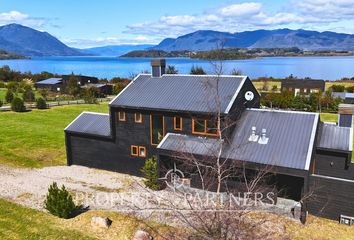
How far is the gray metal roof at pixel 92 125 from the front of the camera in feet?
88.8

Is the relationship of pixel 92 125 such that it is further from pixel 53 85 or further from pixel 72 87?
pixel 53 85

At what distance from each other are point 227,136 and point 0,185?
17.0m

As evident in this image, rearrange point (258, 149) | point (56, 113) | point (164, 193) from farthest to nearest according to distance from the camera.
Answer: point (56, 113) < point (164, 193) < point (258, 149)

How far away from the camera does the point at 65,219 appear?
715 inches

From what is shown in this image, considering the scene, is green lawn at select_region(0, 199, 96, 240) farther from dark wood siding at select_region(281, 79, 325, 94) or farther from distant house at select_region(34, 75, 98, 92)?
distant house at select_region(34, 75, 98, 92)

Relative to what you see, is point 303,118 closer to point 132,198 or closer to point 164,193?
point 164,193

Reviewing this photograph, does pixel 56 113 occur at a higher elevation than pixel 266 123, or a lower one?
lower

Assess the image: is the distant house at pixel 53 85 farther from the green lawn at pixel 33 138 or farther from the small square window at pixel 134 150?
the small square window at pixel 134 150

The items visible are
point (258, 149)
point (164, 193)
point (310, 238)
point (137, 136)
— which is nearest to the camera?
point (310, 238)

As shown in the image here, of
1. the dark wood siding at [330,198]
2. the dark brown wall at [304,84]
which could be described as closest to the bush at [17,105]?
the dark wood siding at [330,198]

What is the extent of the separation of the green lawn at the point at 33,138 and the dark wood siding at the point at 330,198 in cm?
2135

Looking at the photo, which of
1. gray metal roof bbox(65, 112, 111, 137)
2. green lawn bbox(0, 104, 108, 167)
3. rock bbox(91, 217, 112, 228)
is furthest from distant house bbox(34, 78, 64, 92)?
rock bbox(91, 217, 112, 228)

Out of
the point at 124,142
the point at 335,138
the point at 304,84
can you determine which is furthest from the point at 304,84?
the point at 124,142

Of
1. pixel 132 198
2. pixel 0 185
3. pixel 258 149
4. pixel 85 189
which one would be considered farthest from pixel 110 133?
pixel 258 149
